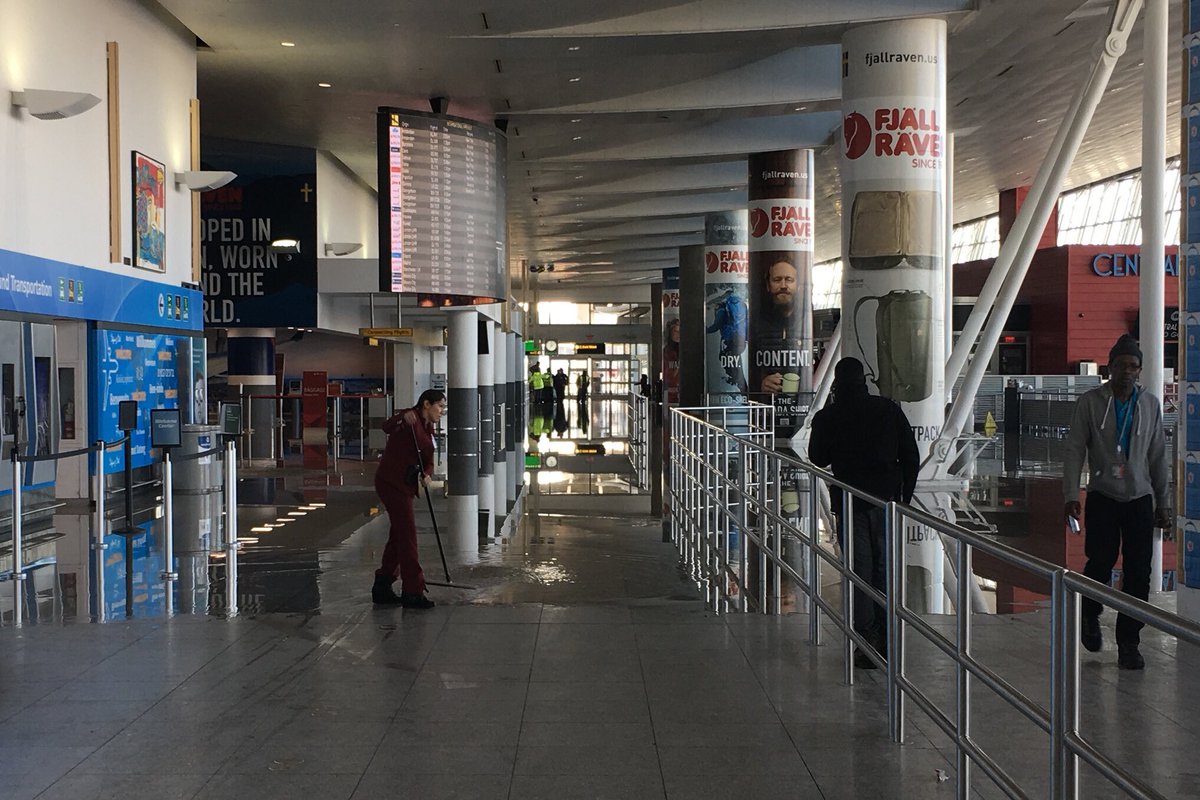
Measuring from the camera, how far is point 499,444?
25.8 m

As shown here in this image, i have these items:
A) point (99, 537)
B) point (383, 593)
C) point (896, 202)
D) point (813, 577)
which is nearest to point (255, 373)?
point (99, 537)

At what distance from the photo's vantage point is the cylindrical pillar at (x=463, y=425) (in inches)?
669

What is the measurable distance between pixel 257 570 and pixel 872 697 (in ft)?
19.8

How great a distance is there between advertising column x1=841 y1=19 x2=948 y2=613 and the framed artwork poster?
300 inches

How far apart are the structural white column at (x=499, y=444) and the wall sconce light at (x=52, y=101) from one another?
6.52m

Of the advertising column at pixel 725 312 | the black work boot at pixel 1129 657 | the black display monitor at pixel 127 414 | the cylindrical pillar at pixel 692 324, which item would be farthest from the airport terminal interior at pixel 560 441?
the cylindrical pillar at pixel 692 324

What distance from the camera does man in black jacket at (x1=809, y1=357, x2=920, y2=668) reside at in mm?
6016

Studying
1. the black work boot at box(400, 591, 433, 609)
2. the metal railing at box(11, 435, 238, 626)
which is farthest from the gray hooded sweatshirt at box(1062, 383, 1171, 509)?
the metal railing at box(11, 435, 238, 626)

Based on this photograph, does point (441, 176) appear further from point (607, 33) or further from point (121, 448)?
point (121, 448)

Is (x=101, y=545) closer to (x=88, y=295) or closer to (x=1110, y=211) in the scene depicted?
(x=88, y=295)

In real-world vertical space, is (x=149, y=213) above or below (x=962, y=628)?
above

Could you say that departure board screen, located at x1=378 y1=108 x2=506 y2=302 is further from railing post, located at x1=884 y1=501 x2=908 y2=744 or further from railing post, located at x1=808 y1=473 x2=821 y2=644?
railing post, located at x1=884 y1=501 x2=908 y2=744

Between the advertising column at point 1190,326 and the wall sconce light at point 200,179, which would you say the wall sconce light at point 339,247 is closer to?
the wall sconce light at point 200,179

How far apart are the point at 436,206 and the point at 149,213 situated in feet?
10.6
